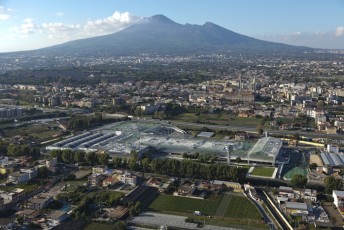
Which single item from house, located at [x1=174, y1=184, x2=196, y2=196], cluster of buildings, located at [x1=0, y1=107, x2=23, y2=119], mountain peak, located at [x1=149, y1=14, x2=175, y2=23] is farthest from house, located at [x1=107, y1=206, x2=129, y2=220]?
mountain peak, located at [x1=149, y1=14, x2=175, y2=23]

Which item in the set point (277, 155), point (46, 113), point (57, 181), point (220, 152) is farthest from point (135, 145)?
point (46, 113)

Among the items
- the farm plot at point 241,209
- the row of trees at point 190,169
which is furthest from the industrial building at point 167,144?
the farm plot at point 241,209

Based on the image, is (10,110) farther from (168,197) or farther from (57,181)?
(168,197)

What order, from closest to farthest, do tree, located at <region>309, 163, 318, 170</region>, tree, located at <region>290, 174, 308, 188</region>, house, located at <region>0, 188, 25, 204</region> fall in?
house, located at <region>0, 188, 25, 204</region>, tree, located at <region>290, 174, 308, 188</region>, tree, located at <region>309, 163, 318, 170</region>

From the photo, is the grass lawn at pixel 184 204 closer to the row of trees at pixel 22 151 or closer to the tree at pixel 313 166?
the tree at pixel 313 166

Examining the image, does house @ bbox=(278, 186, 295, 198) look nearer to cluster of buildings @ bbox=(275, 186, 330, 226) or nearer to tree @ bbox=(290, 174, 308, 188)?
cluster of buildings @ bbox=(275, 186, 330, 226)

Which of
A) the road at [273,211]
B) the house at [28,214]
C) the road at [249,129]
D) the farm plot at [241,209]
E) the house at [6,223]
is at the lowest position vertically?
the road at [273,211]
